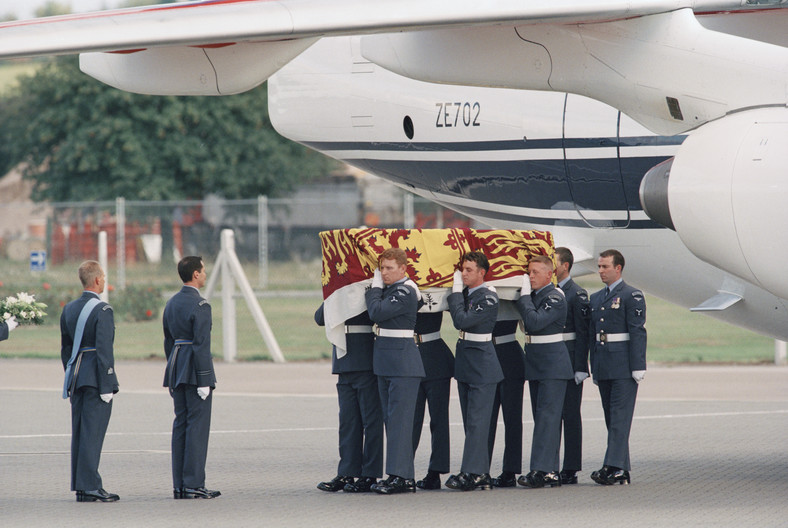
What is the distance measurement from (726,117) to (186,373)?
414cm

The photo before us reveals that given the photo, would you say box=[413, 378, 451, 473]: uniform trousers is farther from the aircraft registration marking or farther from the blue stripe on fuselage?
the aircraft registration marking

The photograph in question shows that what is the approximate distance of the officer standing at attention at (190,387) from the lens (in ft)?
28.1

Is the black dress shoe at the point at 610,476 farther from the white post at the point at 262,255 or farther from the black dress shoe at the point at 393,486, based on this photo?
the white post at the point at 262,255

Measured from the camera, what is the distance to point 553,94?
34.6 ft

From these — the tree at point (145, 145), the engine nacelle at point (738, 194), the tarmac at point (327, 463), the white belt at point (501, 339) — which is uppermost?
the tree at point (145, 145)

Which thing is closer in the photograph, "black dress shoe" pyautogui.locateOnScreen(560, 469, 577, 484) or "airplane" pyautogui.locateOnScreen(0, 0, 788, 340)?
"airplane" pyautogui.locateOnScreen(0, 0, 788, 340)

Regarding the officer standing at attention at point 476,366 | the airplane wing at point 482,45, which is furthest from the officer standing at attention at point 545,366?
the airplane wing at point 482,45

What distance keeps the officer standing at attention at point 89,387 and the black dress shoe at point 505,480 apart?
2844mm

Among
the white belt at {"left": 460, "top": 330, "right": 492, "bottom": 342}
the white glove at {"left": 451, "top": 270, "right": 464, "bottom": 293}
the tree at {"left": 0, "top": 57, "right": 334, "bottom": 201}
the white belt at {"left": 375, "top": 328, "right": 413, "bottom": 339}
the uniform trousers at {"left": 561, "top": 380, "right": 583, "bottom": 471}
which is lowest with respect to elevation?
the uniform trousers at {"left": 561, "top": 380, "right": 583, "bottom": 471}

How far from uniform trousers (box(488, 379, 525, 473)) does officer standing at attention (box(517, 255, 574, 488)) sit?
14 cm

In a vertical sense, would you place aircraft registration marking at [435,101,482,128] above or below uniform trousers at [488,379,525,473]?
above

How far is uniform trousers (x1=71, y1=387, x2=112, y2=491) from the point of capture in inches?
333

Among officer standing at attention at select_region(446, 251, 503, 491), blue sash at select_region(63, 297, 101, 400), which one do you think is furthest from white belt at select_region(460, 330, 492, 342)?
blue sash at select_region(63, 297, 101, 400)

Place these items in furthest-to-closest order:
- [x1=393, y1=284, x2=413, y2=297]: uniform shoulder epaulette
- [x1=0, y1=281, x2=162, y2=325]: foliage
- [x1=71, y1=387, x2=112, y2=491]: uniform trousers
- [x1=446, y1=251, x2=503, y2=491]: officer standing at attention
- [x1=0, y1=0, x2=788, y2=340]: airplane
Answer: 1. [x1=0, y1=281, x2=162, y2=325]: foliage
2. [x1=446, y1=251, x2=503, y2=491]: officer standing at attention
3. [x1=393, y1=284, x2=413, y2=297]: uniform shoulder epaulette
4. [x1=71, y1=387, x2=112, y2=491]: uniform trousers
5. [x1=0, y1=0, x2=788, y2=340]: airplane
